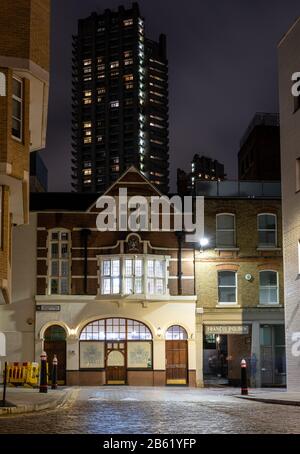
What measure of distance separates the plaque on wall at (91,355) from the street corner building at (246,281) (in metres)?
5.12

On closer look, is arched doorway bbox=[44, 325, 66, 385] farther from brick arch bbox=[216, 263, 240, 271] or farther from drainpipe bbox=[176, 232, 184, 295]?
brick arch bbox=[216, 263, 240, 271]

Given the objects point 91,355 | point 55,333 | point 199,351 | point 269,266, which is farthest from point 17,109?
point 269,266

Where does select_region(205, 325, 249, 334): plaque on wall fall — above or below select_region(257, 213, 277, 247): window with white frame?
below

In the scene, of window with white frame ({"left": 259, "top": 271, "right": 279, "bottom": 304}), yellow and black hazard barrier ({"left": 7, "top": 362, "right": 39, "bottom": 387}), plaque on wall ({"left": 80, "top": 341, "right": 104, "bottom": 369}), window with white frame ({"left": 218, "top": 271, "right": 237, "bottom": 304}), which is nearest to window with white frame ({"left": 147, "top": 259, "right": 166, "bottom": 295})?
window with white frame ({"left": 218, "top": 271, "right": 237, "bottom": 304})

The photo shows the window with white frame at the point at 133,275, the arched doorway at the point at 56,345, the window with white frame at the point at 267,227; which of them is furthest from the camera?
the window with white frame at the point at 267,227

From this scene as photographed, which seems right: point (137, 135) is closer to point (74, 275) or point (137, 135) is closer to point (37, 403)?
point (74, 275)

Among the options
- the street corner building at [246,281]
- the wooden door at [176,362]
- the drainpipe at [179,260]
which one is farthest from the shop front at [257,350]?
the drainpipe at [179,260]

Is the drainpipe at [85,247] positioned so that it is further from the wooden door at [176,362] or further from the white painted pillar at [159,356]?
the wooden door at [176,362]

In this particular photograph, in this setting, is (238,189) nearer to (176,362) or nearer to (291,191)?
(176,362)

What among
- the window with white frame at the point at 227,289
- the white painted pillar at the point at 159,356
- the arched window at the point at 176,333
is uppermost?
the window with white frame at the point at 227,289

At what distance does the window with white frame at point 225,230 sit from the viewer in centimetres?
4294

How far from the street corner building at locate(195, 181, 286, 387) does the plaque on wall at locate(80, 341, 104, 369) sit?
5.12 meters

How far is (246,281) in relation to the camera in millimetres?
42625

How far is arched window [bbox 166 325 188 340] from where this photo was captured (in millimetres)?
41938
